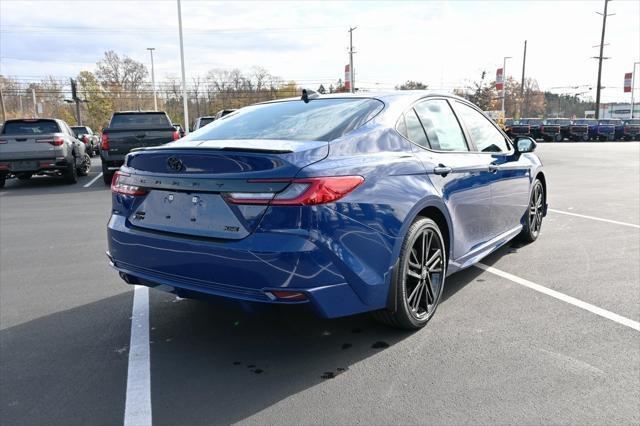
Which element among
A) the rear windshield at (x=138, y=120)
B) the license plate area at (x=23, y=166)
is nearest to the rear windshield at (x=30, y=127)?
the license plate area at (x=23, y=166)

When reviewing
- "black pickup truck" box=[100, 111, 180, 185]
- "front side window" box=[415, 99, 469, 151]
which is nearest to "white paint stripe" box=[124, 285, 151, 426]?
"front side window" box=[415, 99, 469, 151]

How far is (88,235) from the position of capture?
689cm

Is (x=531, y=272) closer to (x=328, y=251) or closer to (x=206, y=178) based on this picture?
(x=328, y=251)

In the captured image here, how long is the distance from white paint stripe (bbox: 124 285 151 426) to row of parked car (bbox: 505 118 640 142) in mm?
38034

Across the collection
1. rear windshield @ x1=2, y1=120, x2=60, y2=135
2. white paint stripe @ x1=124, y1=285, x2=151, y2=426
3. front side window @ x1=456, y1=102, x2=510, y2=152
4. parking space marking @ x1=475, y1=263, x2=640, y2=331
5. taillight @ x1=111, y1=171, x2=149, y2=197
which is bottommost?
white paint stripe @ x1=124, y1=285, x2=151, y2=426

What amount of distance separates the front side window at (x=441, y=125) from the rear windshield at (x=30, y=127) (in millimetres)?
12038

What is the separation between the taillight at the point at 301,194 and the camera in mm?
2646

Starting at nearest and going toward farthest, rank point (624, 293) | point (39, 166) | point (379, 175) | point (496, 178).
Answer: point (379, 175)
point (624, 293)
point (496, 178)
point (39, 166)

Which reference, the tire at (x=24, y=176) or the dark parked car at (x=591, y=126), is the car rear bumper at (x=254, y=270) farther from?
the dark parked car at (x=591, y=126)

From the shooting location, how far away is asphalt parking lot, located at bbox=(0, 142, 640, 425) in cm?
258

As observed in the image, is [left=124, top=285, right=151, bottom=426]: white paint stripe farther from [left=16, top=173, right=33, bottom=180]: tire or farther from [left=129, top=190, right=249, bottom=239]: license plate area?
[left=16, top=173, right=33, bottom=180]: tire

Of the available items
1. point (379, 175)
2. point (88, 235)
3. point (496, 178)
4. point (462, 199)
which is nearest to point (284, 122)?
point (379, 175)

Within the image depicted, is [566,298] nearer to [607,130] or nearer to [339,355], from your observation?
[339,355]

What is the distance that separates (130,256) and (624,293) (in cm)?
387
